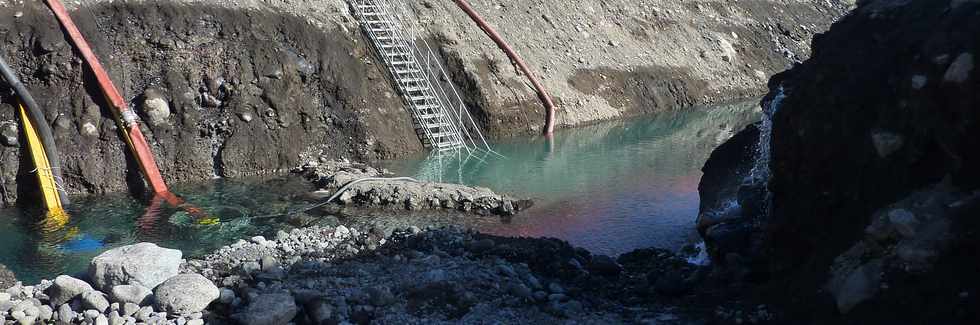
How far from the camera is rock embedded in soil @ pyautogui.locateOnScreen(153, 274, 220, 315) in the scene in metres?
12.8

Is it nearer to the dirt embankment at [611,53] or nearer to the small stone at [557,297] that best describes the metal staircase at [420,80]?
the dirt embankment at [611,53]

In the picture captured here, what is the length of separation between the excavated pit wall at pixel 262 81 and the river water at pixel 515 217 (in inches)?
45.8

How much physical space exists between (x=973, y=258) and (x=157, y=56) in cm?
2285

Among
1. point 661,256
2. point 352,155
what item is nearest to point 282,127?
point 352,155

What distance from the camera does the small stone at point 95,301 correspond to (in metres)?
12.9

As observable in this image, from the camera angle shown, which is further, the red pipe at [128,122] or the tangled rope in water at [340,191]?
the red pipe at [128,122]

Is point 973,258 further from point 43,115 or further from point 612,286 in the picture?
point 43,115

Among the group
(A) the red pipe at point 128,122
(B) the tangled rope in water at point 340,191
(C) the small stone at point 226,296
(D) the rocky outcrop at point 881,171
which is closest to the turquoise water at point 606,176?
(B) the tangled rope in water at point 340,191

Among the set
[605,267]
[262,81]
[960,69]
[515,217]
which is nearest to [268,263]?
[605,267]

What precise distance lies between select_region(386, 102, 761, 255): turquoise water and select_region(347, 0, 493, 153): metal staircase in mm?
1230

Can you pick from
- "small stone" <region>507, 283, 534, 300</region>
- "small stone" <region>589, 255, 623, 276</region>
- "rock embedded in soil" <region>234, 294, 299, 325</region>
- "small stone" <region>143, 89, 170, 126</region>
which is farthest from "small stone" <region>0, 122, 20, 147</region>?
"small stone" <region>589, 255, 623, 276</region>

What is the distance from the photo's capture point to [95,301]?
1296 cm

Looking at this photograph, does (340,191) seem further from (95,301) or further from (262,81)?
(95,301)

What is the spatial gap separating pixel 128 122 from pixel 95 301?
12.0 metres
